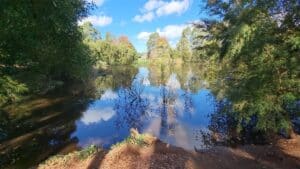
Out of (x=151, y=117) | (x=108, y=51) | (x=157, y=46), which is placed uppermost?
(x=157, y=46)

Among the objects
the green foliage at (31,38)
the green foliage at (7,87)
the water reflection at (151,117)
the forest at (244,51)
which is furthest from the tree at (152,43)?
the green foliage at (7,87)

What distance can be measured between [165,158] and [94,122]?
1274cm

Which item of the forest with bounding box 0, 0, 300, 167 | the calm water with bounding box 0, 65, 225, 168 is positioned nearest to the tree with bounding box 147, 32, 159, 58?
the calm water with bounding box 0, 65, 225, 168

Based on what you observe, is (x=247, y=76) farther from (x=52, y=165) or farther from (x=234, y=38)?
(x=52, y=165)

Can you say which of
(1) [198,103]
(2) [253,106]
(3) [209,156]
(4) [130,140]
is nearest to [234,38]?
(2) [253,106]

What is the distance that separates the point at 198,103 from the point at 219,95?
2.98m

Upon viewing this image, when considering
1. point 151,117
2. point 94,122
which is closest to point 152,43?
point 151,117

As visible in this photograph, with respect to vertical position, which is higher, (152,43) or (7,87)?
(152,43)

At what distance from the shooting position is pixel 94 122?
75.4 ft

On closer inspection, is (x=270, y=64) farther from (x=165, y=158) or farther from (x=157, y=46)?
(x=157, y=46)

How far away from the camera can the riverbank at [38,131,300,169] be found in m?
10.9

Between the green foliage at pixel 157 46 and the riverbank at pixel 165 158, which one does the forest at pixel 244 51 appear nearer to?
the riverbank at pixel 165 158

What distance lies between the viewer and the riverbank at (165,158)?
10.9 m

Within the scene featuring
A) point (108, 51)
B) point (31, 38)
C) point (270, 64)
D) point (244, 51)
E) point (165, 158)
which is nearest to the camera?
point (165, 158)
